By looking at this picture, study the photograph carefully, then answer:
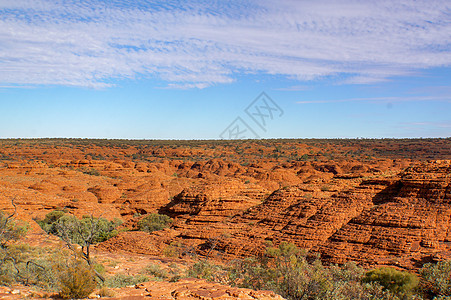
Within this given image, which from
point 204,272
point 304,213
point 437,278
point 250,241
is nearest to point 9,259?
point 204,272

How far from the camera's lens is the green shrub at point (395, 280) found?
12.5 meters

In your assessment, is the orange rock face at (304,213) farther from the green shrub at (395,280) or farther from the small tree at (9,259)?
the small tree at (9,259)

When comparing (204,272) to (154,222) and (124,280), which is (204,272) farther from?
(154,222)

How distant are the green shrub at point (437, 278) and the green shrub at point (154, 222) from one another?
680 inches

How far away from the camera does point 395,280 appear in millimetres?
12797

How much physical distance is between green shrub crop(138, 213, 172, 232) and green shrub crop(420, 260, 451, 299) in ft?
56.7

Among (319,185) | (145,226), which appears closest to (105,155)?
(145,226)

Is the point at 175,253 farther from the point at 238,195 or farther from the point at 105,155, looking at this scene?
the point at 105,155

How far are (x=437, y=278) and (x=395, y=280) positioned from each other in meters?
1.33

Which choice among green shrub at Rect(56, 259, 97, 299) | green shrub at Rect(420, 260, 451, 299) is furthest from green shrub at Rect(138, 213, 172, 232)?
green shrub at Rect(420, 260, 451, 299)

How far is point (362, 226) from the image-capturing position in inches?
683

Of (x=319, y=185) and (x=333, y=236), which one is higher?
(x=319, y=185)

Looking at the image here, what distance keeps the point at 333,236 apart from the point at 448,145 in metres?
83.5

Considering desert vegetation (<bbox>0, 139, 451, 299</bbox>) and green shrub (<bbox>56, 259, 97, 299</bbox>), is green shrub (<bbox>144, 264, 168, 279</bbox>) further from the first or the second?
green shrub (<bbox>56, 259, 97, 299</bbox>)
